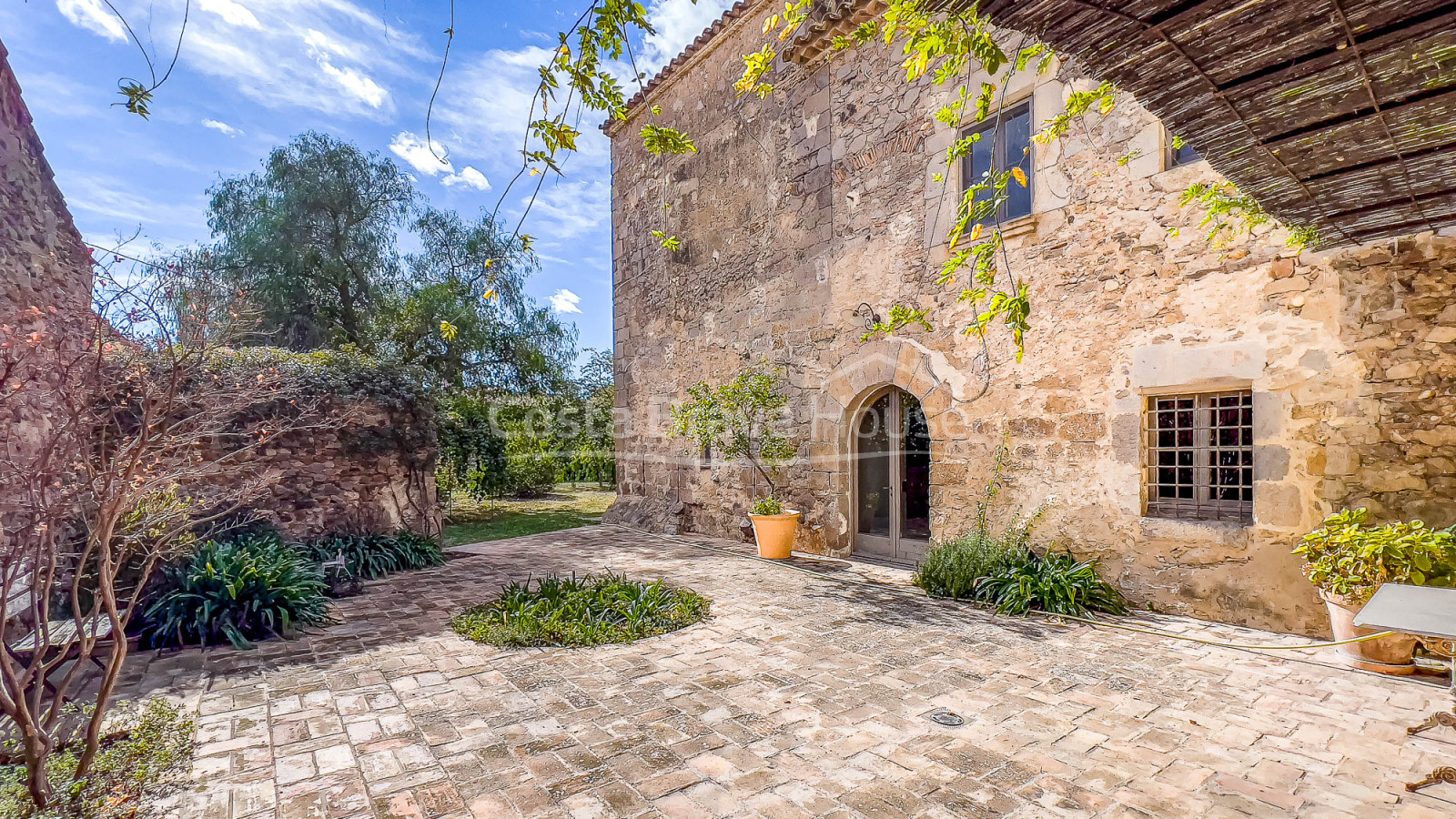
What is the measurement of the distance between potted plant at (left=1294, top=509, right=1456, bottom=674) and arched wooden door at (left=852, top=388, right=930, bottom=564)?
320 cm

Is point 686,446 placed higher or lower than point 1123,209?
lower

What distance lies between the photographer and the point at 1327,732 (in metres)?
2.95

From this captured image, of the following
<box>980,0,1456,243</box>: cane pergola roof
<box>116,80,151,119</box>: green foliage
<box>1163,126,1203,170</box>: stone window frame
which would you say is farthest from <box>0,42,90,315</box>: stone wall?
<box>1163,126,1203,170</box>: stone window frame

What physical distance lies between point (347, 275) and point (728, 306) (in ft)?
29.6

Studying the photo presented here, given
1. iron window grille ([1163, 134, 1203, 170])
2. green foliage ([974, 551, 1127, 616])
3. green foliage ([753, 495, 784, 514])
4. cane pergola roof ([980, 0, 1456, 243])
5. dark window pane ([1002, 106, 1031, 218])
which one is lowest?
green foliage ([974, 551, 1127, 616])

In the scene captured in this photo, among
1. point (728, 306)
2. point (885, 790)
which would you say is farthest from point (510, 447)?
point (885, 790)

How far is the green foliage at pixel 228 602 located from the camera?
4.35m

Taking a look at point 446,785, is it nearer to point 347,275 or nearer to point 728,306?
point 728,306

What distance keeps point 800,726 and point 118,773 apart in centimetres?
287

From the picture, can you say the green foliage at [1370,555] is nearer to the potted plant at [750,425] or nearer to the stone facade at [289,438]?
the potted plant at [750,425]

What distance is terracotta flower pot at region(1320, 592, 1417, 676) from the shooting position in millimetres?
3701

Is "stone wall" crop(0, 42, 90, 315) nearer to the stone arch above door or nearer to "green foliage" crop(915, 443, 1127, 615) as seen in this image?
the stone arch above door

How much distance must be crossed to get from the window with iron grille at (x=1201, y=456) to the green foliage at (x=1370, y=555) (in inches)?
22.1

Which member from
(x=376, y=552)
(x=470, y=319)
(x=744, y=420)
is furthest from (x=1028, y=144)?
(x=470, y=319)
